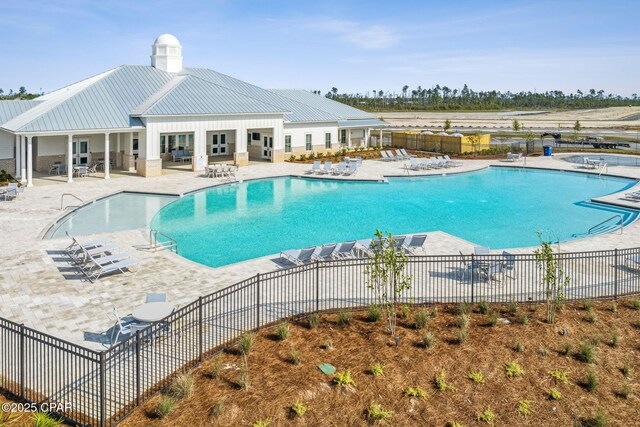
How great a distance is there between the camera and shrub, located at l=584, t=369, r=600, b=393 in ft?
34.2

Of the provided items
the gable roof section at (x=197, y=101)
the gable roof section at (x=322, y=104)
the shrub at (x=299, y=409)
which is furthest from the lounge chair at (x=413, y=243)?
the gable roof section at (x=322, y=104)

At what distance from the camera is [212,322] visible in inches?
504

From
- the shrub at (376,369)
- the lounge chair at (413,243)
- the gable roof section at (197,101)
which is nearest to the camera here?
the shrub at (376,369)

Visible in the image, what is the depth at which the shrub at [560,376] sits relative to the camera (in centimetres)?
1069

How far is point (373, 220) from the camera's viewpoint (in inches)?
1064

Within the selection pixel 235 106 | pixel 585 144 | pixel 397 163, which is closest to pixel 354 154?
pixel 397 163

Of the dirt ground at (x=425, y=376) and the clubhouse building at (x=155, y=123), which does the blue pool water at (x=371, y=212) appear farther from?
the dirt ground at (x=425, y=376)

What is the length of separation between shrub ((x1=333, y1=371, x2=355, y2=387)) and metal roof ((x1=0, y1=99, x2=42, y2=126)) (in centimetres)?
3311

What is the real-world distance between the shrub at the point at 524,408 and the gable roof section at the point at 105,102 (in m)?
30.5

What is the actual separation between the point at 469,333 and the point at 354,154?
39.3 m

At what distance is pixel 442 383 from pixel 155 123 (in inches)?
1217

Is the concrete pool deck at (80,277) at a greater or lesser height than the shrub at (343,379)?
greater

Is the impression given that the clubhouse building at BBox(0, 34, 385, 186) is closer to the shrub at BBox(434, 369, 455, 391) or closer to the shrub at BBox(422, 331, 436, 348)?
the shrub at BBox(422, 331, 436, 348)

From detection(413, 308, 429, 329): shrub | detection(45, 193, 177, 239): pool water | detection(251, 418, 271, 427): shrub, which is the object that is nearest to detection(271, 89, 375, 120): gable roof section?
detection(45, 193, 177, 239): pool water
